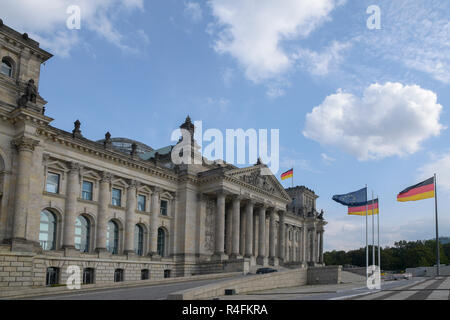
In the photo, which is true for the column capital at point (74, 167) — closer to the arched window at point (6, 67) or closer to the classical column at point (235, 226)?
Result: the arched window at point (6, 67)

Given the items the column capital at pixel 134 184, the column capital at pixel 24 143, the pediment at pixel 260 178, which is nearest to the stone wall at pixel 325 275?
the pediment at pixel 260 178

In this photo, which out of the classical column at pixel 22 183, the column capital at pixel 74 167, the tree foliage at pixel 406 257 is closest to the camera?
the classical column at pixel 22 183

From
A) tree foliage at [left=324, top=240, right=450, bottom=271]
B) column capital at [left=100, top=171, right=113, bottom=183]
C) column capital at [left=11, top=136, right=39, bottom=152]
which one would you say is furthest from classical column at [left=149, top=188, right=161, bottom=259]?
tree foliage at [left=324, top=240, right=450, bottom=271]

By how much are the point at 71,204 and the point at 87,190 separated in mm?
3323

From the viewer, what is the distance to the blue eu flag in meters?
46.3

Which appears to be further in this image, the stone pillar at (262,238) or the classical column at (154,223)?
the stone pillar at (262,238)

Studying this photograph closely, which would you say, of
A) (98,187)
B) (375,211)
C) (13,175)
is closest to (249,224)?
(375,211)

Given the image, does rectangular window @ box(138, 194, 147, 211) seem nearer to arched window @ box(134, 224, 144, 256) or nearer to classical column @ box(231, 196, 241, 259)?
arched window @ box(134, 224, 144, 256)

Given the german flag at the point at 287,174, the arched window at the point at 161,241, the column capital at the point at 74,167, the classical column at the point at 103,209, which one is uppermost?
the german flag at the point at 287,174

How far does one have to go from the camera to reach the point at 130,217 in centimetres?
4900

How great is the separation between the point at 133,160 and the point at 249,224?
19661 millimetres

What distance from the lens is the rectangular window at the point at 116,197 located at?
4831 cm

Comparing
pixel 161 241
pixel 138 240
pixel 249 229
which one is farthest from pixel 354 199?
pixel 138 240

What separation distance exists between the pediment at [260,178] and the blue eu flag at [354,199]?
1558 cm
